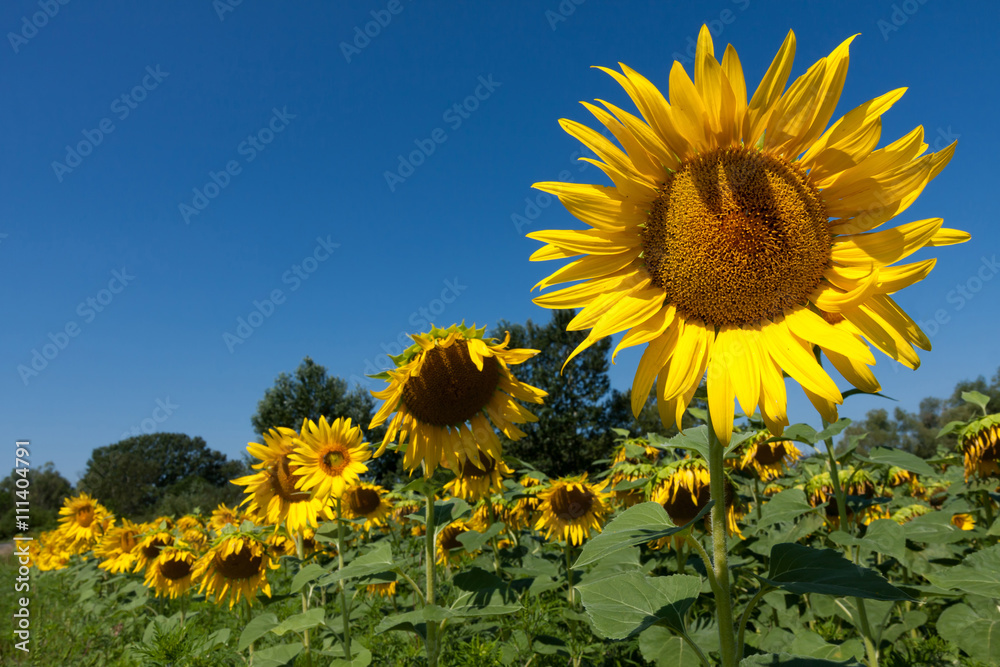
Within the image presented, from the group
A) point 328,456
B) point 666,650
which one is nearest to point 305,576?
point 328,456

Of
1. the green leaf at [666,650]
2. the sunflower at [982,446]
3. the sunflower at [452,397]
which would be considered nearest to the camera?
the green leaf at [666,650]

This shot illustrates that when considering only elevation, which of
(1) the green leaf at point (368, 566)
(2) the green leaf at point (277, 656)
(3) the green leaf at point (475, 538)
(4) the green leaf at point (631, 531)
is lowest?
(2) the green leaf at point (277, 656)

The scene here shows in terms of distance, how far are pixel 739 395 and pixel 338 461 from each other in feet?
12.5

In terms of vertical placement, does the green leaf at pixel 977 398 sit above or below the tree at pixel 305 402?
below

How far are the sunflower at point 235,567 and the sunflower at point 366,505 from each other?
109 centimetres

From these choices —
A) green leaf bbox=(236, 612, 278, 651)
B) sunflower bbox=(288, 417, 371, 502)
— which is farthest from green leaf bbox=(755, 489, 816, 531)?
green leaf bbox=(236, 612, 278, 651)

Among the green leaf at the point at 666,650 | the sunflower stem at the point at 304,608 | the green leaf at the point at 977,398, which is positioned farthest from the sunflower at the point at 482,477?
the green leaf at the point at 977,398

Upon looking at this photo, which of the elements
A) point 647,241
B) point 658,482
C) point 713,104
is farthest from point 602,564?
point 713,104

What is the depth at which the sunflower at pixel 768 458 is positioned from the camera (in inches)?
194

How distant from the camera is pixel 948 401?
47375mm

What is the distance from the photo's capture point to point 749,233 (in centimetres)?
157

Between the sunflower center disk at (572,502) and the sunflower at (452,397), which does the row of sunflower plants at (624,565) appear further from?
the sunflower at (452,397)

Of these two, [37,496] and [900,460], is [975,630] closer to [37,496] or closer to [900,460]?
[900,460]

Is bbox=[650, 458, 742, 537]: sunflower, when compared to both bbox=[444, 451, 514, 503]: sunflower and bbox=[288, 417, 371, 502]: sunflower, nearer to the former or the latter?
bbox=[444, 451, 514, 503]: sunflower
